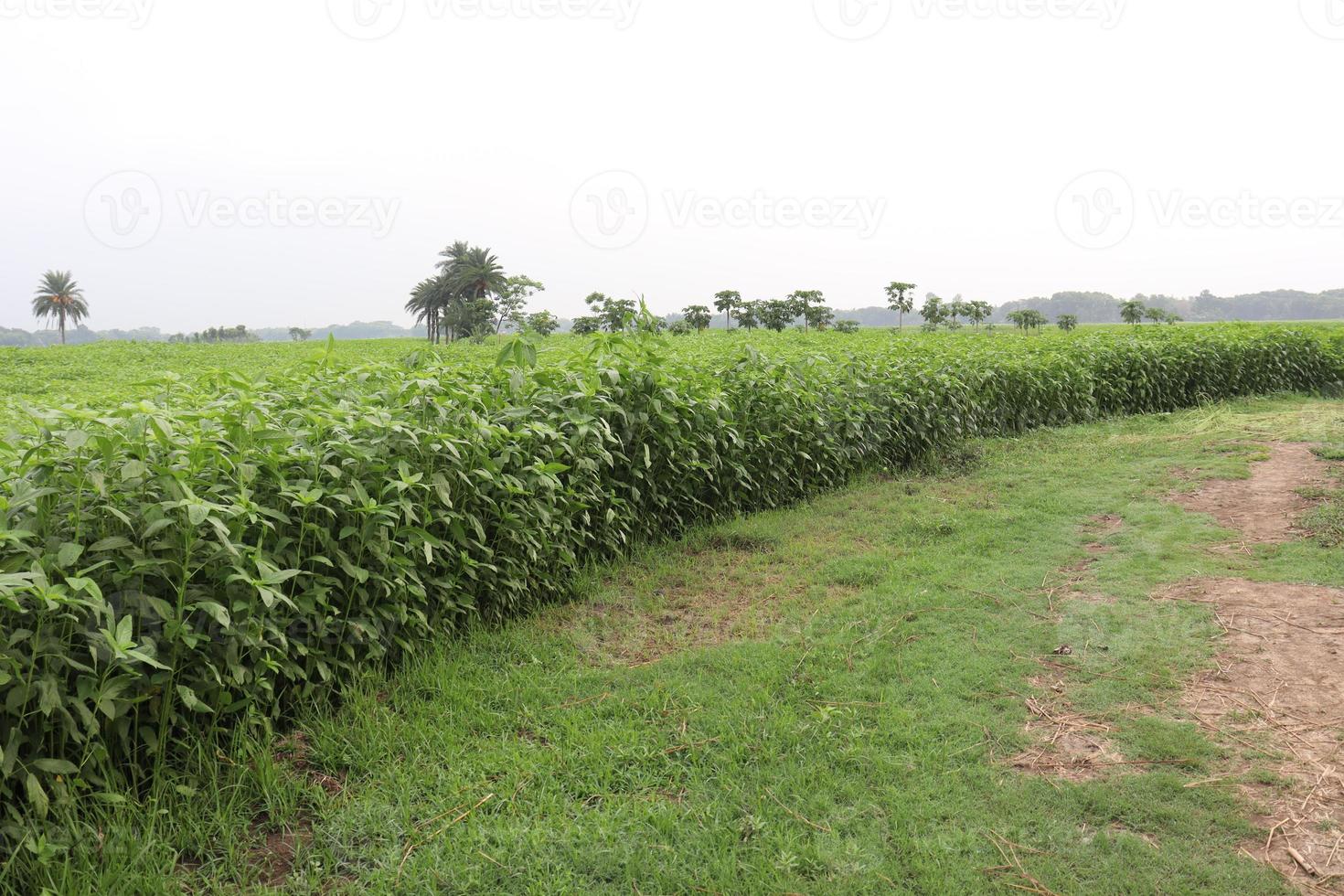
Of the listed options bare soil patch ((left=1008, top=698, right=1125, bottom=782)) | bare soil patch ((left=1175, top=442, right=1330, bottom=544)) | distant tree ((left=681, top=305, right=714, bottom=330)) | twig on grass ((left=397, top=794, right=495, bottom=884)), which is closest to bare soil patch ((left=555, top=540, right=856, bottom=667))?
twig on grass ((left=397, top=794, right=495, bottom=884))

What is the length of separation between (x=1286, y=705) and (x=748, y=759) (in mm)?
1989

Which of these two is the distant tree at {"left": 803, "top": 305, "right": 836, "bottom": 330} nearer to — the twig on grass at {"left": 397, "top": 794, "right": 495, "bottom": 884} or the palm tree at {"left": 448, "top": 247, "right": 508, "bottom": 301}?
the palm tree at {"left": 448, "top": 247, "right": 508, "bottom": 301}

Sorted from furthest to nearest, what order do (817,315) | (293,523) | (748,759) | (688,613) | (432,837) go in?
(817,315) → (688,613) → (293,523) → (748,759) → (432,837)

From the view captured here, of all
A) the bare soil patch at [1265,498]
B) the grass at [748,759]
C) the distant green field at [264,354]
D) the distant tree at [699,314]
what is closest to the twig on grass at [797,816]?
the grass at [748,759]

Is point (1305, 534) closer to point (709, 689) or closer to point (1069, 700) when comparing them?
point (1069, 700)

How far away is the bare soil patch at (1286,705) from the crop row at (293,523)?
2.62m

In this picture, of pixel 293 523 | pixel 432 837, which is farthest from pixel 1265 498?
pixel 293 523

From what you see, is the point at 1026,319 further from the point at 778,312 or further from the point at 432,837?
the point at 432,837

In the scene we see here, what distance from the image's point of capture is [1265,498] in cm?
554

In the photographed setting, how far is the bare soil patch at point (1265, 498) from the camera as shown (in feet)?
16.1

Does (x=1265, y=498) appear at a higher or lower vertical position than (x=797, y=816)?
higher

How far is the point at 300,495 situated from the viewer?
8.14 feet

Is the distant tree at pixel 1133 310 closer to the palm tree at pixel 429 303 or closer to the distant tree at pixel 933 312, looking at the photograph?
the distant tree at pixel 933 312

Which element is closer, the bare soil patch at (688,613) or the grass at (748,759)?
the grass at (748,759)
